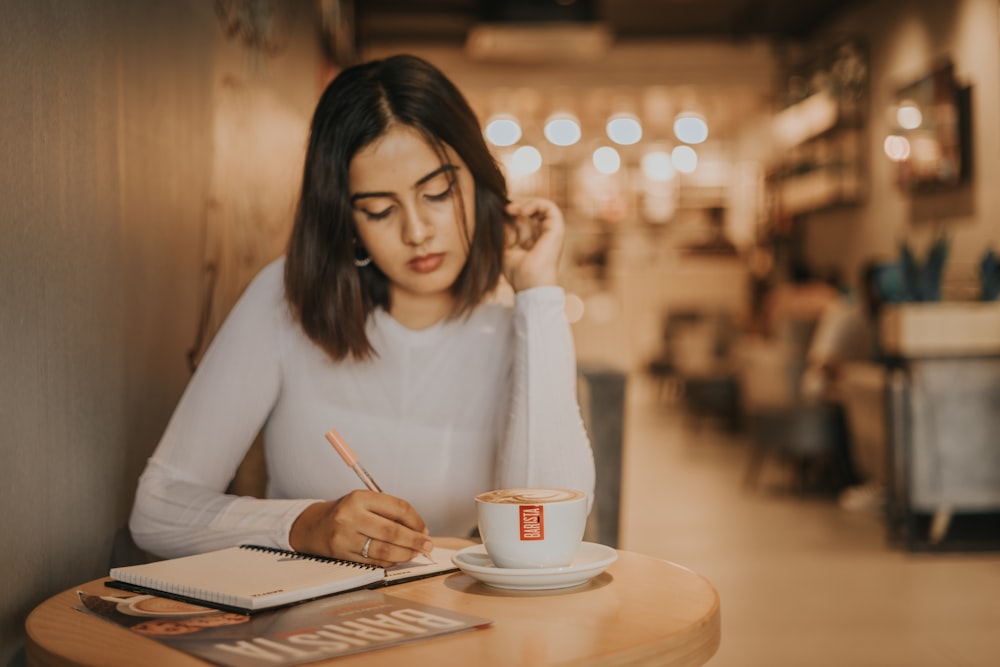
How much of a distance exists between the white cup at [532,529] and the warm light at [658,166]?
13556mm

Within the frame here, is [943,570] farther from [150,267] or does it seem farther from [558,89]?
[558,89]

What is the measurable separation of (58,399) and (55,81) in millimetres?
413

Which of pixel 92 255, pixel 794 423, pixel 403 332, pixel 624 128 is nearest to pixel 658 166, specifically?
pixel 624 128

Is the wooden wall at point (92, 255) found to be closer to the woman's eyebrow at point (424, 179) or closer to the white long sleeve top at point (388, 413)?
the white long sleeve top at point (388, 413)

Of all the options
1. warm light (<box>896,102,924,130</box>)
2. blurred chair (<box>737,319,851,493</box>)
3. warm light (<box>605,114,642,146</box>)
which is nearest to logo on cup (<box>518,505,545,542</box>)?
blurred chair (<box>737,319,851,493</box>)

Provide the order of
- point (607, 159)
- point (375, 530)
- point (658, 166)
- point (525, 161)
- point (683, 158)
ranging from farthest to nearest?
point (683, 158) < point (607, 159) < point (658, 166) < point (525, 161) < point (375, 530)

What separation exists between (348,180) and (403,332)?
26 centimetres

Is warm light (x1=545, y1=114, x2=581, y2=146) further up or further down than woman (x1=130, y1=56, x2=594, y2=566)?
further up

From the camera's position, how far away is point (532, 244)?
1.74 m

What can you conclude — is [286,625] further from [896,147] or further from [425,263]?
[896,147]

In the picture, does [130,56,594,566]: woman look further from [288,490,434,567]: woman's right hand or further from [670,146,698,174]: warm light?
[670,146,698,174]: warm light

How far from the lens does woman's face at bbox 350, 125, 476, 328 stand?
164 cm

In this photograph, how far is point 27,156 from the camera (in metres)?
1.27

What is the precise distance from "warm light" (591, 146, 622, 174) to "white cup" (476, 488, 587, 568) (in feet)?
44.8
